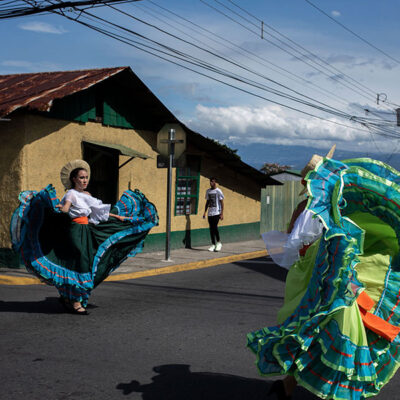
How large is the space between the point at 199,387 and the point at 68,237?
311 centimetres

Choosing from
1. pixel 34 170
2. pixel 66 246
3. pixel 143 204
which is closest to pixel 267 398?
pixel 66 246

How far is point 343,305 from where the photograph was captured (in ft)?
11.0

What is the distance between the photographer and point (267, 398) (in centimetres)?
432

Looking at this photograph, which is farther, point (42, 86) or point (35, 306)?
point (42, 86)

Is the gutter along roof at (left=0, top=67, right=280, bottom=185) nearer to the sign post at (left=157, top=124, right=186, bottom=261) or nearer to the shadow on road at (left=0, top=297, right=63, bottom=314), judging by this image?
the sign post at (left=157, top=124, right=186, bottom=261)

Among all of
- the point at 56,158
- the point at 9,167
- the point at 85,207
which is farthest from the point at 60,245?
the point at 56,158

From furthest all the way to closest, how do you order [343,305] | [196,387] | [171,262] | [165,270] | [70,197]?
[171,262]
[165,270]
[70,197]
[196,387]
[343,305]

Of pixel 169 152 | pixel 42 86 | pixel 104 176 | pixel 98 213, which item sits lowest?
pixel 98 213

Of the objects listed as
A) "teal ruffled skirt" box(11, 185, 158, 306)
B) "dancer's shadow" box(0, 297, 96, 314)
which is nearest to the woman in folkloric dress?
"teal ruffled skirt" box(11, 185, 158, 306)

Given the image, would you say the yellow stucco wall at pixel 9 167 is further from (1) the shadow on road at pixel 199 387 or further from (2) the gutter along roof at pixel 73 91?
(1) the shadow on road at pixel 199 387

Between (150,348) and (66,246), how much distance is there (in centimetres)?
207

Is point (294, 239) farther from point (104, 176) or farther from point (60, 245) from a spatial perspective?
point (104, 176)

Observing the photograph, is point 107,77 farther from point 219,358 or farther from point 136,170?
point 219,358

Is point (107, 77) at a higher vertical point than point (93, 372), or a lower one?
higher
